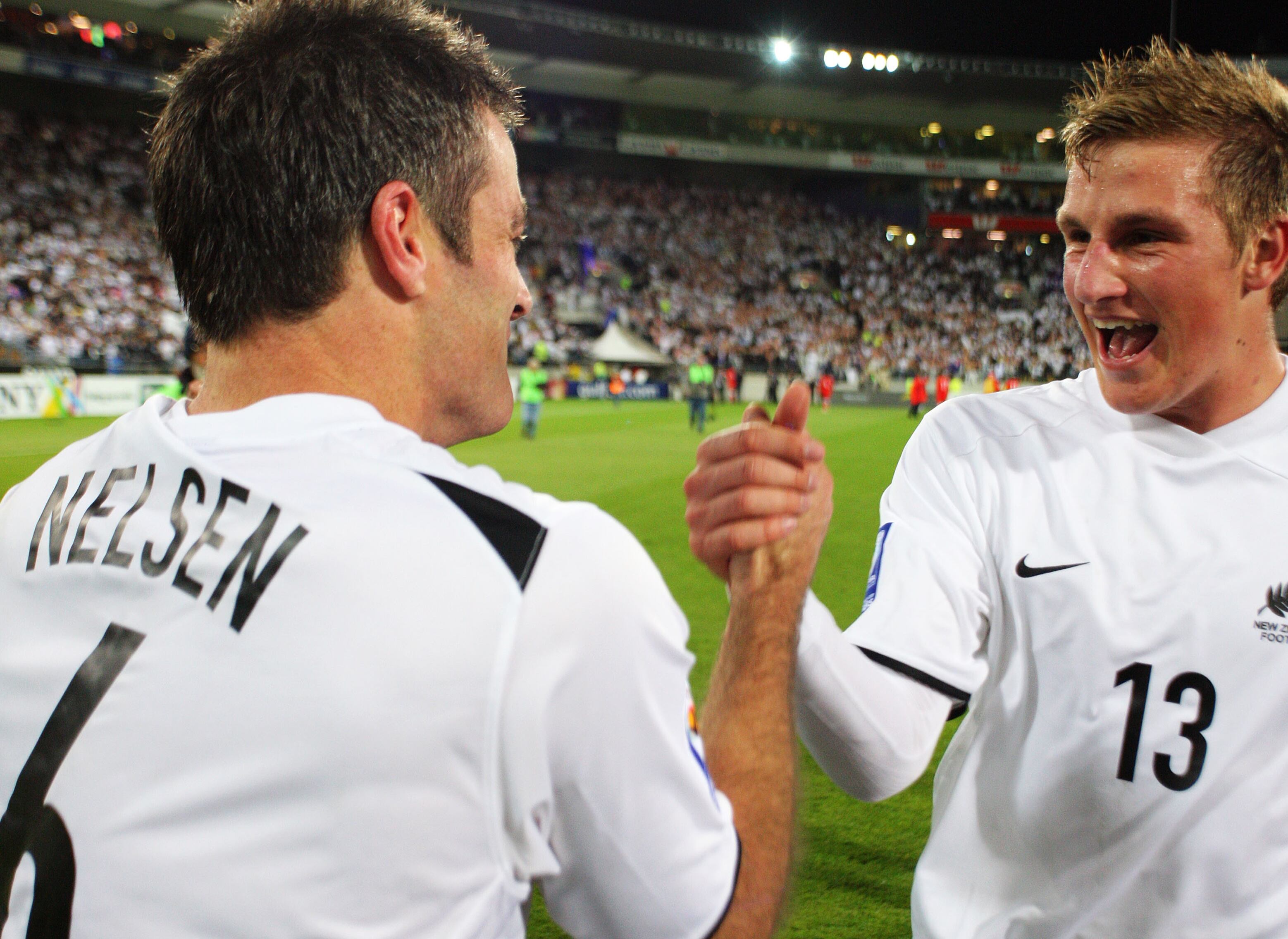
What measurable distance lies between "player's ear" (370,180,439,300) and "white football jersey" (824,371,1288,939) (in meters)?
1.02

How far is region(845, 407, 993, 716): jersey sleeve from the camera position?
6.12 ft

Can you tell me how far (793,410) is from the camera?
145 cm

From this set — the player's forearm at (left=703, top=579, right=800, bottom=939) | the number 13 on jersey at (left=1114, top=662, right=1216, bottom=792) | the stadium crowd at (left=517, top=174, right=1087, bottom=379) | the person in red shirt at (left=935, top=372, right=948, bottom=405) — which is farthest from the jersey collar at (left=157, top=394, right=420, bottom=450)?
the stadium crowd at (left=517, top=174, right=1087, bottom=379)

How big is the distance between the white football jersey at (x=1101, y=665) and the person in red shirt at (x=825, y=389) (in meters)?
32.7

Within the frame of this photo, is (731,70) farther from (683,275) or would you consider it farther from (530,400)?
(530,400)

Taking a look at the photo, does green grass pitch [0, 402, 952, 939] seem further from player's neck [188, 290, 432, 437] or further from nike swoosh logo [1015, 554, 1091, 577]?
player's neck [188, 290, 432, 437]

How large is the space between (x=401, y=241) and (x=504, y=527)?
540 mm

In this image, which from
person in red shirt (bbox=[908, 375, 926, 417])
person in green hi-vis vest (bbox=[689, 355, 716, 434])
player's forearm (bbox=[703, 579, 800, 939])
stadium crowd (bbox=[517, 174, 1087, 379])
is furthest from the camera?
stadium crowd (bbox=[517, 174, 1087, 379])

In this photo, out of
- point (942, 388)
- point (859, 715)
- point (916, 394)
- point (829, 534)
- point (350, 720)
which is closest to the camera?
point (350, 720)

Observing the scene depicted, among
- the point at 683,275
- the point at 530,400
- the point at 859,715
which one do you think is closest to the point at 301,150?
the point at 859,715

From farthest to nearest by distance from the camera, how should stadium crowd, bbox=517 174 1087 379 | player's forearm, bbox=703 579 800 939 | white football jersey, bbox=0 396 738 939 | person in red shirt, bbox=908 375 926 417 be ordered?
stadium crowd, bbox=517 174 1087 379
person in red shirt, bbox=908 375 926 417
player's forearm, bbox=703 579 800 939
white football jersey, bbox=0 396 738 939

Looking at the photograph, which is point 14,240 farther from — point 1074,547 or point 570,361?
point 1074,547

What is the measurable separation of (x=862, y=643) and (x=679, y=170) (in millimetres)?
51360

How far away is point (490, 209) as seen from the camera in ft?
5.24
